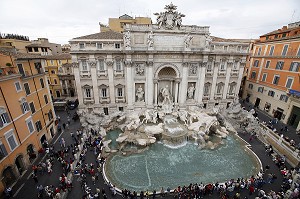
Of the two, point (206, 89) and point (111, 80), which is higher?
point (111, 80)

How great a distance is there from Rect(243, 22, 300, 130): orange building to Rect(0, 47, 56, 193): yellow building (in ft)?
116

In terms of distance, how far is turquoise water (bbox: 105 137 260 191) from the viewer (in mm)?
14859

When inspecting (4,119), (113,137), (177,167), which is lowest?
(177,167)

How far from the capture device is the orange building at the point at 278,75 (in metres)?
24.1

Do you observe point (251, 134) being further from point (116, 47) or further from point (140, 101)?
point (116, 47)

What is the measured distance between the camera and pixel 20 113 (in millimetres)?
15125

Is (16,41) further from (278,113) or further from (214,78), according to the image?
(278,113)

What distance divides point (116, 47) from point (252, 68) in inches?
1148

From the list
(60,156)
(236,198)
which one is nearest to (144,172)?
(236,198)

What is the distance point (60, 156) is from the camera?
17.1 metres

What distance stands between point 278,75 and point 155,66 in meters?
21.6

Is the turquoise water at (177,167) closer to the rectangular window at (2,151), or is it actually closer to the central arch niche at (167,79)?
the rectangular window at (2,151)

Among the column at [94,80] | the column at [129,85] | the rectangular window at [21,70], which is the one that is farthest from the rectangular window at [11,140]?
the column at [129,85]

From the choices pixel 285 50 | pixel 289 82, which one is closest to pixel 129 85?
pixel 289 82
